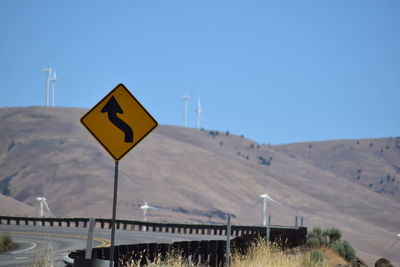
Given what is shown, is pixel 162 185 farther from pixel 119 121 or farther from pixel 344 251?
pixel 119 121

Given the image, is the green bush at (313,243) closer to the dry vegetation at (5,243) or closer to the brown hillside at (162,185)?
the dry vegetation at (5,243)

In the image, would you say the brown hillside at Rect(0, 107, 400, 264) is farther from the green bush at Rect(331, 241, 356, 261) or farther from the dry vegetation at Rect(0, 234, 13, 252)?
the dry vegetation at Rect(0, 234, 13, 252)

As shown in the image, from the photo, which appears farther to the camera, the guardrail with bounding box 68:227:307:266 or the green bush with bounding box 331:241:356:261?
the green bush with bounding box 331:241:356:261

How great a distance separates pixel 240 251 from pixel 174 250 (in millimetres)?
3195

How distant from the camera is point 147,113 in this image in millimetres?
12664

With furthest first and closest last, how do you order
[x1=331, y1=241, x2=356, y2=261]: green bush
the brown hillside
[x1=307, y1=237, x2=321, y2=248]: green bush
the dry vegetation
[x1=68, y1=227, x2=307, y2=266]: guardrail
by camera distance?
the brown hillside < [x1=307, y1=237, x2=321, y2=248]: green bush < [x1=331, y1=241, x2=356, y2=261]: green bush < the dry vegetation < [x1=68, y1=227, x2=307, y2=266]: guardrail

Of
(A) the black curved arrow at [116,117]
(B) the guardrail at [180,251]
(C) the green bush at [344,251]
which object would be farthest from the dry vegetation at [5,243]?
(A) the black curved arrow at [116,117]

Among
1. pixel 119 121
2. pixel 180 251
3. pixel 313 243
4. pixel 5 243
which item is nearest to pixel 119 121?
pixel 119 121

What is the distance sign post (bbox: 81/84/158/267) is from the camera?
12633mm

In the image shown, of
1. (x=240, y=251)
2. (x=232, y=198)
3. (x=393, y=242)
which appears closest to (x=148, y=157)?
(x=232, y=198)

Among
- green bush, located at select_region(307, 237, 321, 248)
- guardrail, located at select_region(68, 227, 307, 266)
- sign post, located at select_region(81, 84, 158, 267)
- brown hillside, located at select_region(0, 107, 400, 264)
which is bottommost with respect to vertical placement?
guardrail, located at select_region(68, 227, 307, 266)

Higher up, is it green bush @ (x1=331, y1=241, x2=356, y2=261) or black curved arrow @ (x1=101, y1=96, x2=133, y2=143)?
black curved arrow @ (x1=101, y1=96, x2=133, y2=143)

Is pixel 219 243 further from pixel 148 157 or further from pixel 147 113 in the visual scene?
pixel 148 157

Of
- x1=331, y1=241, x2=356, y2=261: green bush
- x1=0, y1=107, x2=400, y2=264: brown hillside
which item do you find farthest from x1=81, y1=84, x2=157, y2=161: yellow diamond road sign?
x1=0, y1=107, x2=400, y2=264: brown hillside
